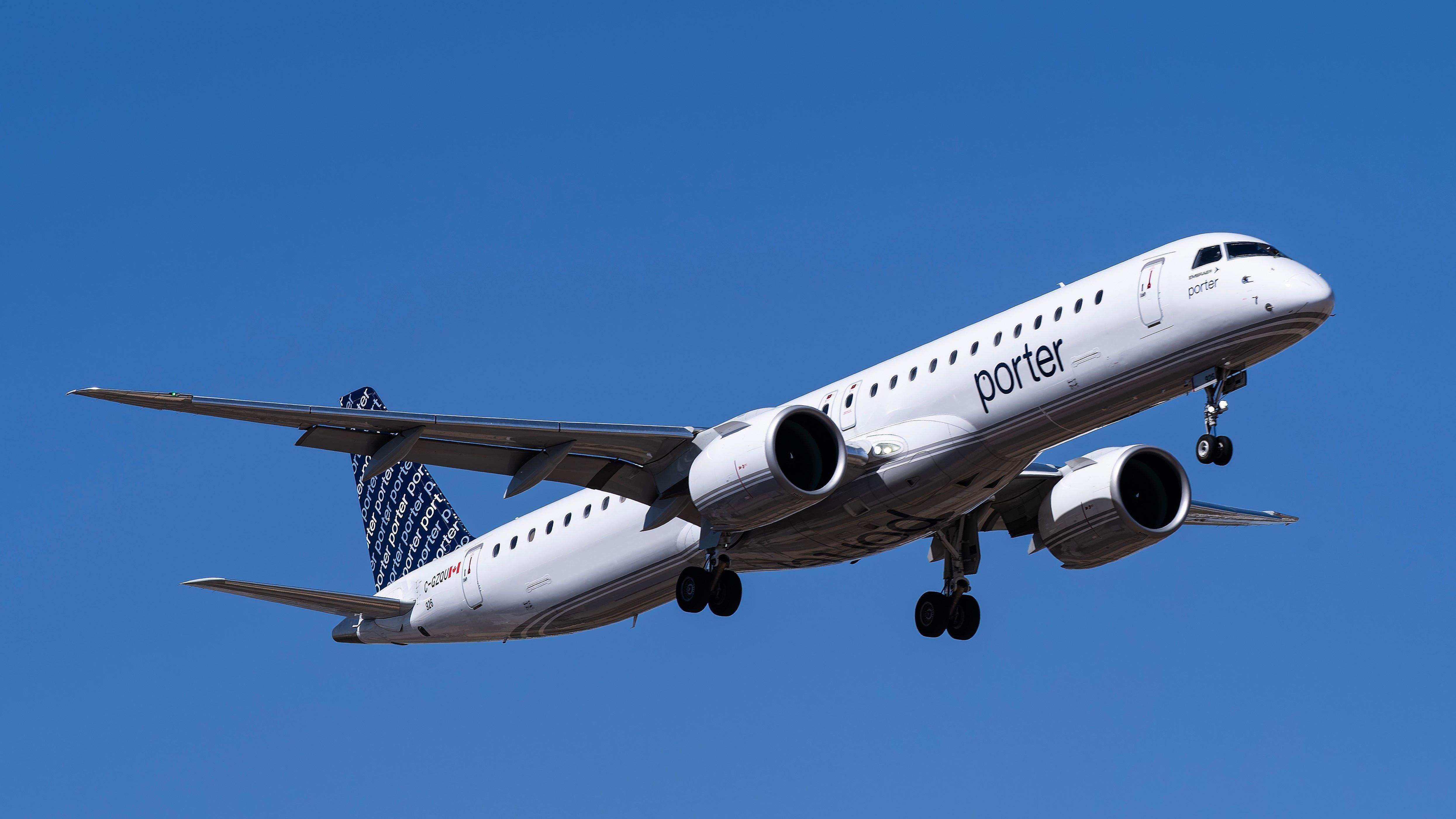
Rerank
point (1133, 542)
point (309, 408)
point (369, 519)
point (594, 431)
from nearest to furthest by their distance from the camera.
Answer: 1. point (309, 408)
2. point (594, 431)
3. point (1133, 542)
4. point (369, 519)

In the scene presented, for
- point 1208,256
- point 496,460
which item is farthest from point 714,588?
point 1208,256

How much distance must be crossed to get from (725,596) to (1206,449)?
331 inches

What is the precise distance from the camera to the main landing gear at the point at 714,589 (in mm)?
29078

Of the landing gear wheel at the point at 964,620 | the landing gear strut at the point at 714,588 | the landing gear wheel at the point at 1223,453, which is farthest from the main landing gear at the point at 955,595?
the landing gear wheel at the point at 1223,453

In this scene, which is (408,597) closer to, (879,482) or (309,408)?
(309,408)

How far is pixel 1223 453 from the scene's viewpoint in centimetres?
2528

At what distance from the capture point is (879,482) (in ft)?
89.8

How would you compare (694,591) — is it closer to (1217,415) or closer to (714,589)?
(714,589)

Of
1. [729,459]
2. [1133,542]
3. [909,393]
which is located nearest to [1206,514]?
[1133,542]

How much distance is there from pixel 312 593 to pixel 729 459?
36.2 feet

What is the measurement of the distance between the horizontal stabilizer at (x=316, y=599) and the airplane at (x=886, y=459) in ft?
0.25

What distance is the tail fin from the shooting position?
37438 mm

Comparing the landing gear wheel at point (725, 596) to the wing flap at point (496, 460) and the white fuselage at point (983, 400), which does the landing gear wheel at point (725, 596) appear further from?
the wing flap at point (496, 460)

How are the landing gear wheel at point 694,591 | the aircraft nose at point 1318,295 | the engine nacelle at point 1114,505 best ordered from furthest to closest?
the engine nacelle at point 1114,505 → the landing gear wheel at point 694,591 → the aircraft nose at point 1318,295
